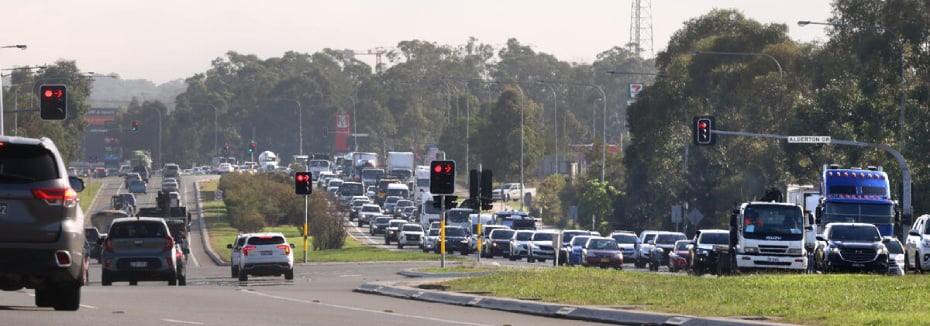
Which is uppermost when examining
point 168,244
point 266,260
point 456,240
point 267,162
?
point 267,162

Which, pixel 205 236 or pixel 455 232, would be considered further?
pixel 205 236

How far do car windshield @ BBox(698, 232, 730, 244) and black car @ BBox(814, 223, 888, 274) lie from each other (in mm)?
8267

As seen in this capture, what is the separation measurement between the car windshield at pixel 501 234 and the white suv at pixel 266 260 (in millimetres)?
28847

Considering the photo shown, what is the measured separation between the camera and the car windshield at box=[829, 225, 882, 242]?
40938 mm

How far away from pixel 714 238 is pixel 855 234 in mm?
9311

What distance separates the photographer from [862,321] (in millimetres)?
20375

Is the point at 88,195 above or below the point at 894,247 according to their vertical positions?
above

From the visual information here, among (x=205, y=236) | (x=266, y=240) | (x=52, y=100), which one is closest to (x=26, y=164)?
(x=266, y=240)

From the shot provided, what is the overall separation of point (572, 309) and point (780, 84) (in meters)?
64.7

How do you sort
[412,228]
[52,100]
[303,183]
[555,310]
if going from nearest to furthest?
[555,310] → [52,100] → [303,183] → [412,228]

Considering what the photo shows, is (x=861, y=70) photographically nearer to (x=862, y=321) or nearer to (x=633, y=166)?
(x=633, y=166)

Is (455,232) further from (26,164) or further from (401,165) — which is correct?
(401,165)

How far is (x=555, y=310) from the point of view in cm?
2503

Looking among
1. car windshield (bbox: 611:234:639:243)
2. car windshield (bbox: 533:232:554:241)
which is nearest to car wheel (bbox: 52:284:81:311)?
car windshield (bbox: 611:234:639:243)
